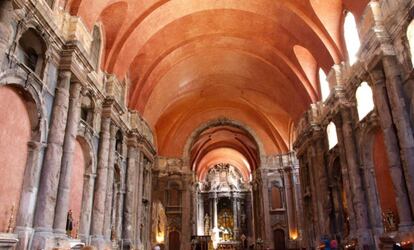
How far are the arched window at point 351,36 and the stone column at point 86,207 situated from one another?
1116 centimetres

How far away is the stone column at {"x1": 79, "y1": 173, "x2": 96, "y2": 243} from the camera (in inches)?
489

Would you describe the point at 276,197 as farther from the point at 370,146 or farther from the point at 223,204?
the point at 223,204

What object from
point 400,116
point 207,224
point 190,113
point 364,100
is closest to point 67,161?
point 400,116

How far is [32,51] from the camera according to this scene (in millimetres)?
10336

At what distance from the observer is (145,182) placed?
21500mm

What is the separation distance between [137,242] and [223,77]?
12408 mm

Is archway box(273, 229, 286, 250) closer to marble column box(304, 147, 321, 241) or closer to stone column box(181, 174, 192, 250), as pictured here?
stone column box(181, 174, 192, 250)

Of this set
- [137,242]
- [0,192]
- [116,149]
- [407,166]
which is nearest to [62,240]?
[0,192]

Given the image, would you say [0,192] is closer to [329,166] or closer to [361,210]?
[361,210]

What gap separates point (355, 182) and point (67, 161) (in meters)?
10.5

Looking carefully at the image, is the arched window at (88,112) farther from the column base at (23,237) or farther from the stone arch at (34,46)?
the column base at (23,237)

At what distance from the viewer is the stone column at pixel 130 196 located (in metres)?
16.6

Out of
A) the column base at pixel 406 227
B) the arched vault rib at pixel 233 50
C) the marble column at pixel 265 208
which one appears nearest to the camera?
the column base at pixel 406 227

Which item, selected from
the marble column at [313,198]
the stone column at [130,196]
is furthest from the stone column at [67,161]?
the marble column at [313,198]
